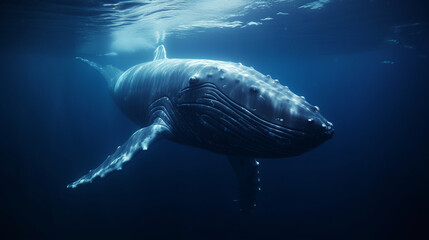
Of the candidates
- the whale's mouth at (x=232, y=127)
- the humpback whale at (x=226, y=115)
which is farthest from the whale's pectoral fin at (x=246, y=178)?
the whale's mouth at (x=232, y=127)

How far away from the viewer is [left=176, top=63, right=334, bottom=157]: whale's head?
355 centimetres

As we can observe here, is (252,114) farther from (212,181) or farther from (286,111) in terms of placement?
(212,181)

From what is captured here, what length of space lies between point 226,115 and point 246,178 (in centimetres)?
421

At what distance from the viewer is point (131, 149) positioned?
5.66 meters

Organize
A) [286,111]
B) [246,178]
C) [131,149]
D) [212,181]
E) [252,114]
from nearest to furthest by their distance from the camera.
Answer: [286,111] < [252,114] < [131,149] < [246,178] < [212,181]

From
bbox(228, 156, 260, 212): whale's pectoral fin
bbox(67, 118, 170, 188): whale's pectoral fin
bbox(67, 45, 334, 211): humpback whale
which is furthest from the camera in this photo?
bbox(228, 156, 260, 212): whale's pectoral fin

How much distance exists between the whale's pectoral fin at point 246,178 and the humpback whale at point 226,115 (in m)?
0.08

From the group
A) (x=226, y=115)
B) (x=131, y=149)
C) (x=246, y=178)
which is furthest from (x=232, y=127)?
(x=246, y=178)

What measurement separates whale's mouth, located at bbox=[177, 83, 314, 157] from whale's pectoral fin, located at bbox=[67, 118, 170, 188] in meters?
0.92

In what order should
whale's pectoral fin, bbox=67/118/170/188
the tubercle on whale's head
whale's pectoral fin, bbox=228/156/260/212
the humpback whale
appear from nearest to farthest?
the tubercle on whale's head, the humpback whale, whale's pectoral fin, bbox=67/118/170/188, whale's pectoral fin, bbox=228/156/260/212

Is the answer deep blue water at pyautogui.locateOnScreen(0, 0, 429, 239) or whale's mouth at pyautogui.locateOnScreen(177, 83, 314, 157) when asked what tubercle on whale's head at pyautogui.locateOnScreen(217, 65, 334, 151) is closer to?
whale's mouth at pyautogui.locateOnScreen(177, 83, 314, 157)

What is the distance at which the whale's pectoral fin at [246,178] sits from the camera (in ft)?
25.1

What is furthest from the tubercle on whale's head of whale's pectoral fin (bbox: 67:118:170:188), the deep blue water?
the deep blue water

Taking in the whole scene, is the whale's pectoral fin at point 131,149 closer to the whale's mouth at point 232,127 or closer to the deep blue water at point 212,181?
the whale's mouth at point 232,127
